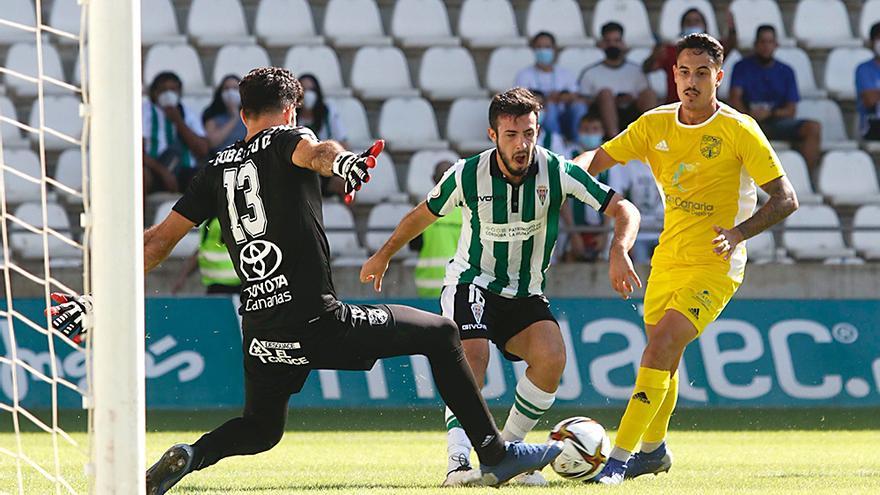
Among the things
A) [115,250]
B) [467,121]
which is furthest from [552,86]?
[115,250]

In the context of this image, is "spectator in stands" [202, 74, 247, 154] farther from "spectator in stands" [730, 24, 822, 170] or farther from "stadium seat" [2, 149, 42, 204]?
"spectator in stands" [730, 24, 822, 170]

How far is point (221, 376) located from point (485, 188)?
5320 mm

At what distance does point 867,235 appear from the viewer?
13.7 metres

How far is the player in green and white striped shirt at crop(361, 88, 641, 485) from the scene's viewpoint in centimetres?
668

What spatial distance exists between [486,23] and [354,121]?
2067 mm

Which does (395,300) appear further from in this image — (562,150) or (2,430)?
(2,430)

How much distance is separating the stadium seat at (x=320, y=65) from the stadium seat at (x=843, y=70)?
17.2 feet

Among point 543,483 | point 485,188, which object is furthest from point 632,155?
point 543,483

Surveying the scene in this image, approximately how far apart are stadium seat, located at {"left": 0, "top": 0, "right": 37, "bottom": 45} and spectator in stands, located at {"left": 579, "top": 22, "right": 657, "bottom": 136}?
614 cm

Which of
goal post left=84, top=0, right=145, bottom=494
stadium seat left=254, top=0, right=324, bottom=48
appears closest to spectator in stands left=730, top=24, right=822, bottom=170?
stadium seat left=254, top=0, right=324, bottom=48

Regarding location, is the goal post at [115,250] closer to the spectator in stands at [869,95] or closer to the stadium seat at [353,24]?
the stadium seat at [353,24]

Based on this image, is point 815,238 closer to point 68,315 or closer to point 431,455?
point 431,455

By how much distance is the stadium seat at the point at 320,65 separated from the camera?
14773 mm

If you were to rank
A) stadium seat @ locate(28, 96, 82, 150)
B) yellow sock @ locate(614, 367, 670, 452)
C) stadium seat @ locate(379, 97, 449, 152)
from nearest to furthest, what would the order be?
yellow sock @ locate(614, 367, 670, 452), stadium seat @ locate(379, 97, 449, 152), stadium seat @ locate(28, 96, 82, 150)
